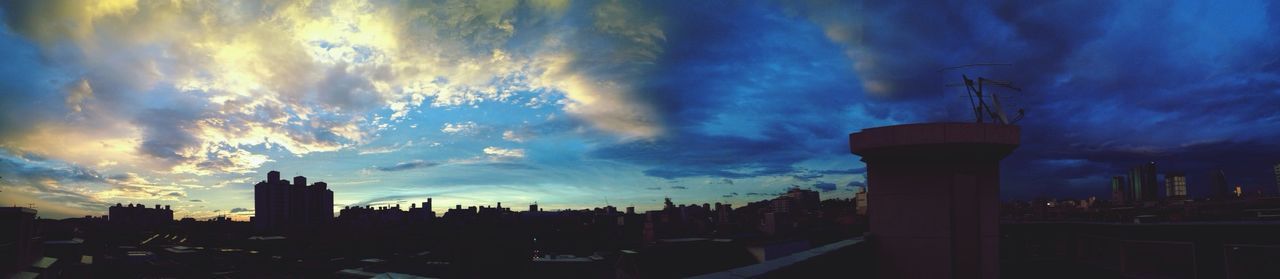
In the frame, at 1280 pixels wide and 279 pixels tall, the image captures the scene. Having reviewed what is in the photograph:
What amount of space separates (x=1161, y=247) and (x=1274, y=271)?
3694 millimetres

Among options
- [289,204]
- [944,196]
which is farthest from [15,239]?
[289,204]

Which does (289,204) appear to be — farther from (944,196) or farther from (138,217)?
(944,196)

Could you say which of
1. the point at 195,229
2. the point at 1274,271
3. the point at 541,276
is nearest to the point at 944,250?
the point at 1274,271

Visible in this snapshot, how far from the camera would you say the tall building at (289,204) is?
4818 inches

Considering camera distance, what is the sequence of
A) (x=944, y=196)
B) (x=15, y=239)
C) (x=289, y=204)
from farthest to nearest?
(x=289, y=204) → (x=15, y=239) → (x=944, y=196)

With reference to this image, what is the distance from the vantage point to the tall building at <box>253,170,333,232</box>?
12238cm

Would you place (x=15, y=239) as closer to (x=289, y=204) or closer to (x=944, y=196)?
(x=944, y=196)

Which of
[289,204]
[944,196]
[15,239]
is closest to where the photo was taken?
[944,196]

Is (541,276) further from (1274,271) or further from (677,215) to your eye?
Result: (677,215)

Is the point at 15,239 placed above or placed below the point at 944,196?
below

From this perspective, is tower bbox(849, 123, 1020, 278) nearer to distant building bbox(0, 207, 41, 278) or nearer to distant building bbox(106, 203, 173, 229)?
distant building bbox(0, 207, 41, 278)

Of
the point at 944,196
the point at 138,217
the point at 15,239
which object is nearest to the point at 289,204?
the point at 138,217

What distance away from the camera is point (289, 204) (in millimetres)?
127812

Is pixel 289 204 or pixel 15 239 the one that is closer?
pixel 15 239
